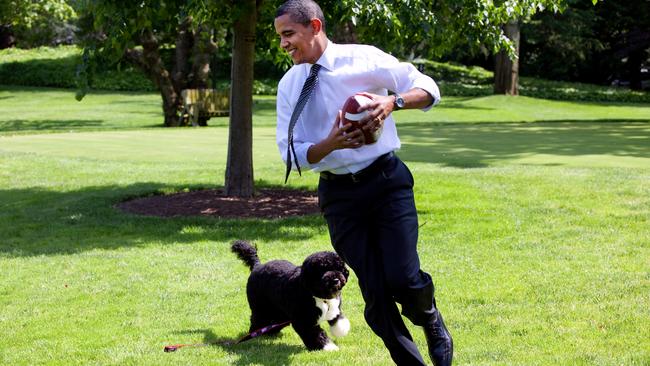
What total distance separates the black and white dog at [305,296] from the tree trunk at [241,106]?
6.22 metres

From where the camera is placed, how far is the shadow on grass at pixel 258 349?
6.06m

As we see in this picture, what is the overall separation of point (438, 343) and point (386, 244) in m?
0.60

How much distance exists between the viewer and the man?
4.92 meters

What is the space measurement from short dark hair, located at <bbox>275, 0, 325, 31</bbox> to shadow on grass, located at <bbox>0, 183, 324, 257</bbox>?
18.7 ft

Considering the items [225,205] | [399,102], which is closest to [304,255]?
[225,205]

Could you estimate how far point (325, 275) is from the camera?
5.73 metres

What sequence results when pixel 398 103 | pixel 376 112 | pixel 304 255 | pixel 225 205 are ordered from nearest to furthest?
pixel 376 112, pixel 398 103, pixel 304 255, pixel 225 205

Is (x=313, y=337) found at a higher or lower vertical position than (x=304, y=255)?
higher

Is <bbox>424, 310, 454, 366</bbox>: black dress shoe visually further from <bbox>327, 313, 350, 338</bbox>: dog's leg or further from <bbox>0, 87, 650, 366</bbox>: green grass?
<bbox>327, 313, 350, 338</bbox>: dog's leg

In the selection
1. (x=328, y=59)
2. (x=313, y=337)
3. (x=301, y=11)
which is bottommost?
(x=313, y=337)

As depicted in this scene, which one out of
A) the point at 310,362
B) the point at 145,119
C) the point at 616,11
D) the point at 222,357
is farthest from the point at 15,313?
the point at 616,11

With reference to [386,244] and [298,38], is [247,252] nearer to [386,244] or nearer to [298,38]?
[386,244]

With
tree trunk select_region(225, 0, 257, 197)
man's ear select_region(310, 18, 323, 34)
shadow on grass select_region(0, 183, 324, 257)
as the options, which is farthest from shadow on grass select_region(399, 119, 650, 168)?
man's ear select_region(310, 18, 323, 34)

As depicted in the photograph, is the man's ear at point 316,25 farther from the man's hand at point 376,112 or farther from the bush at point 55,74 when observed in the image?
the bush at point 55,74
